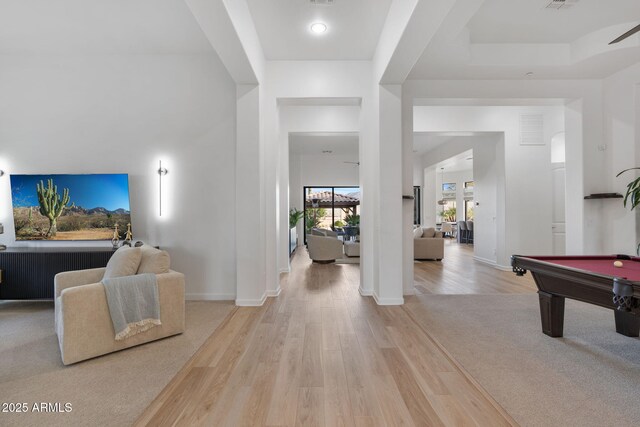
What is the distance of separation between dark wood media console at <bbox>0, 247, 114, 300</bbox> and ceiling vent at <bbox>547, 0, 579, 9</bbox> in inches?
226

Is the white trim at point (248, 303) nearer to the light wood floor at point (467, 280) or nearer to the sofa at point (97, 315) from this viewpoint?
the sofa at point (97, 315)

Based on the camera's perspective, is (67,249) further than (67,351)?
Yes

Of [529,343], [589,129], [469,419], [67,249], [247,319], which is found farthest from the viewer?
[589,129]

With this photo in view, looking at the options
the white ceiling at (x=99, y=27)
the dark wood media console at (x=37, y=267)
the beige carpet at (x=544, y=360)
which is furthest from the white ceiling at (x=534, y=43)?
the dark wood media console at (x=37, y=267)

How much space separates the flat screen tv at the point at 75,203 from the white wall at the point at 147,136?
158mm

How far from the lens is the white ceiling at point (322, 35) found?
10.4 ft

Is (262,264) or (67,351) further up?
(262,264)

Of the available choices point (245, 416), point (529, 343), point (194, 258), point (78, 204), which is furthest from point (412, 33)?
point (78, 204)

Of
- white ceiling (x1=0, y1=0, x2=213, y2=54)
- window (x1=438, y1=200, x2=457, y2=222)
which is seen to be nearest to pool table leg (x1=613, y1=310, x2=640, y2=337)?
white ceiling (x1=0, y1=0, x2=213, y2=54)

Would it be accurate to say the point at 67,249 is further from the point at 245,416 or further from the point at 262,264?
the point at 245,416

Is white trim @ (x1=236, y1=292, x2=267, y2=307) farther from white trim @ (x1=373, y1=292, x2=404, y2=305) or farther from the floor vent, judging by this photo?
the floor vent

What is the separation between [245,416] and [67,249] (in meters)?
3.51

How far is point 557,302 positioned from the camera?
275 cm

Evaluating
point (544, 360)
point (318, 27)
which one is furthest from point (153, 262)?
point (544, 360)
